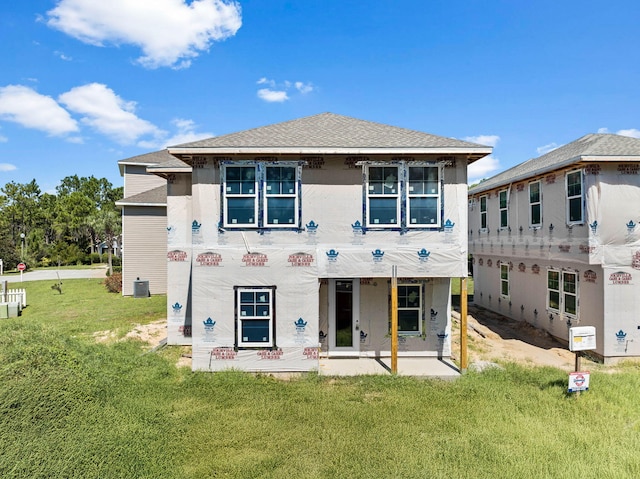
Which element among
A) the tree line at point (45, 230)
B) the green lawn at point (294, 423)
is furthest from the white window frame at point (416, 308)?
the tree line at point (45, 230)

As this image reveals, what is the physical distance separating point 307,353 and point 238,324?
1959 mm

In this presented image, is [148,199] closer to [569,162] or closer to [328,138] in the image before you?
[328,138]

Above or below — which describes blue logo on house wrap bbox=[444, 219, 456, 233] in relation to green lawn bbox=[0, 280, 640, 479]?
above

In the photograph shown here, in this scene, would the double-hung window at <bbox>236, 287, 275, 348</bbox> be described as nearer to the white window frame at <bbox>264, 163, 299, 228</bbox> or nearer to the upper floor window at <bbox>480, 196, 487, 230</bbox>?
the white window frame at <bbox>264, 163, 299, 228</bbox>

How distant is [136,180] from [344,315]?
18.9 meters

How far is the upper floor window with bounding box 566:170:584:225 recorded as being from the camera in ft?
34.4

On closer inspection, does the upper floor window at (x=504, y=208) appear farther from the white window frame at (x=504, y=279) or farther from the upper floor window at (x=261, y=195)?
the upper floor window at (x=261, y=195)

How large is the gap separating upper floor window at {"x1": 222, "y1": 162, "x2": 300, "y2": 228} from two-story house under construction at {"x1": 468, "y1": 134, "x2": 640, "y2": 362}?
27.8 feet

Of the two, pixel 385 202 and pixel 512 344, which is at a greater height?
pixel 385 202

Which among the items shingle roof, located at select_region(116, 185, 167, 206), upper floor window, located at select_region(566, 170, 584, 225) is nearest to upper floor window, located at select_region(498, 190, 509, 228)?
upper floor window, located at select_region(566, 170, 584, 225)

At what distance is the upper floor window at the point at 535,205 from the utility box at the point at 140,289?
2003 cm

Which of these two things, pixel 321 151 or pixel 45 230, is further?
pixel 45 230

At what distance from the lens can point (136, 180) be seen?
74.1ft

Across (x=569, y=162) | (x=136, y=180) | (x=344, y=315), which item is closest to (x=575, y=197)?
(x=569, y=162)
